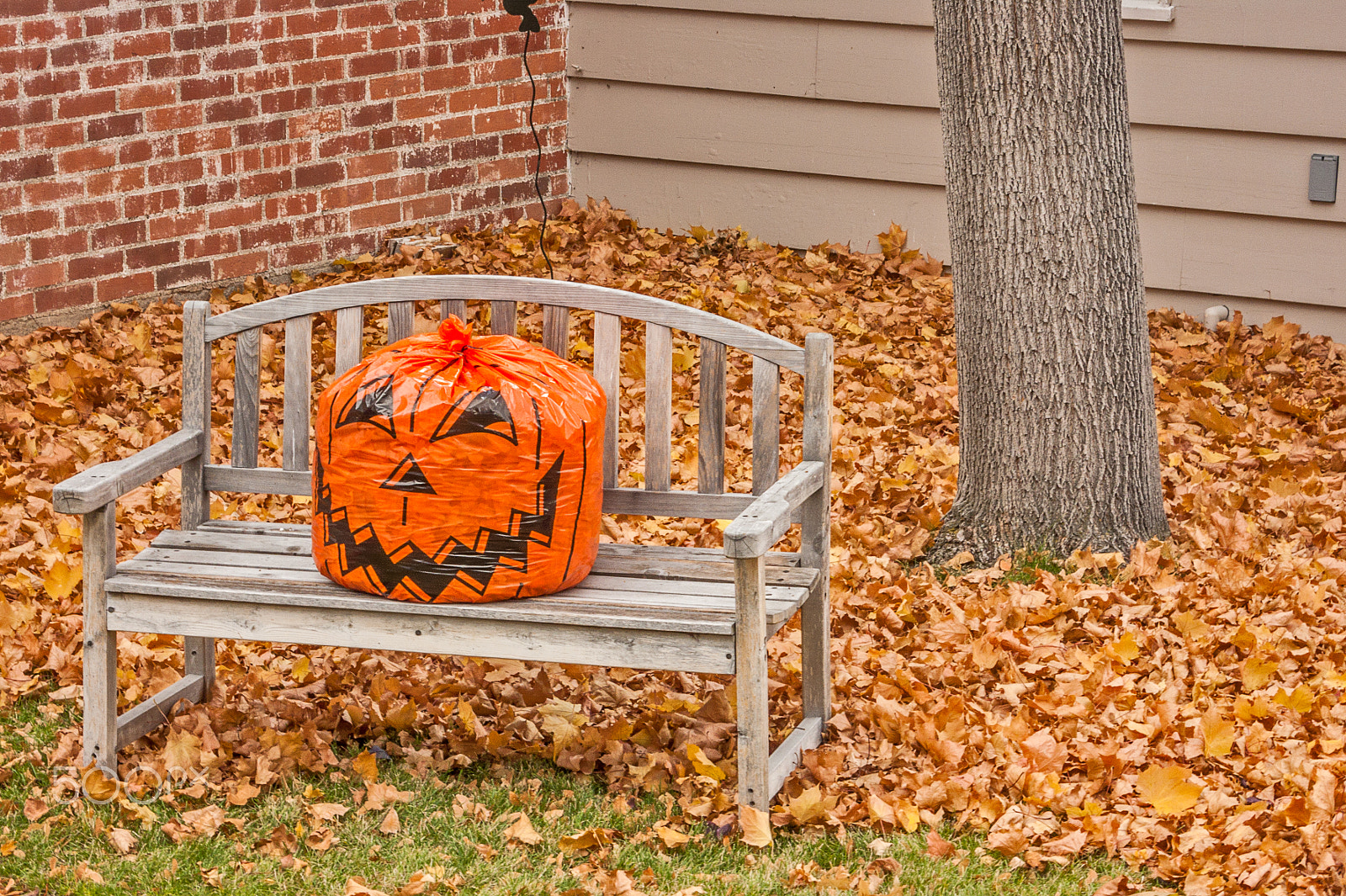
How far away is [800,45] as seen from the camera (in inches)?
274

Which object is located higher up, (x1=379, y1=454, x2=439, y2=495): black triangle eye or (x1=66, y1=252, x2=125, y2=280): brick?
(x1=66, y1=252, x2=125, y2=280): brick

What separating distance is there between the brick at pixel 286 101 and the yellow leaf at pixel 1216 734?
4.66m

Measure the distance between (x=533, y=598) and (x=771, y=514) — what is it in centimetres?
51

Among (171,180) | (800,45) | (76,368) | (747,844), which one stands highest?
(800,45)

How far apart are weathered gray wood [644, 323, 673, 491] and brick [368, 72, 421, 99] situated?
3895 millimetres

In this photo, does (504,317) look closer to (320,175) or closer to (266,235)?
(266,235)

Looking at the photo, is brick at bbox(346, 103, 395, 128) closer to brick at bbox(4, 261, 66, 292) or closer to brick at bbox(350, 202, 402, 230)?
brick at bbox(350, 202, 402, 230)

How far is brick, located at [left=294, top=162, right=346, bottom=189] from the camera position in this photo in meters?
6.51

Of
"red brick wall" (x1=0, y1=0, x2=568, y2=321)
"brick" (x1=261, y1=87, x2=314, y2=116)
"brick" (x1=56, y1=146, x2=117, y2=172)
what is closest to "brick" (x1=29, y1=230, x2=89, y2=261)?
"red brick wall" (x1=0, y1=0, x2=568, y2=321)

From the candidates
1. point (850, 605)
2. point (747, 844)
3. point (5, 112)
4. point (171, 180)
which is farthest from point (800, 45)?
point (747, 844)

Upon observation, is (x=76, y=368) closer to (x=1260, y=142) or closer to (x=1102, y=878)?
(x=1102, y=878)

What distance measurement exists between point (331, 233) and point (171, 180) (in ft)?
2.67

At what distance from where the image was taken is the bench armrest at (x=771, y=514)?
2.73m

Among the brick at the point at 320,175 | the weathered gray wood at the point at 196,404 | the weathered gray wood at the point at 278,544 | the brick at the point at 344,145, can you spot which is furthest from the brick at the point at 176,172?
the weathered gray wood at the point at 278,544
